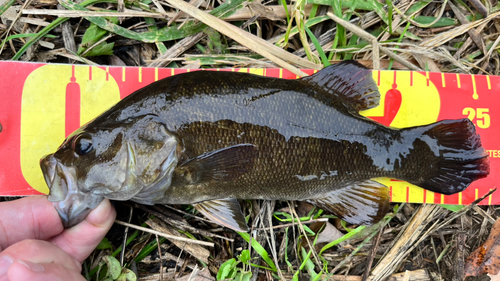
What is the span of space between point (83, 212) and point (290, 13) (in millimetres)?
2350

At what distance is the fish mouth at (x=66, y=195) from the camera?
82.5 inches

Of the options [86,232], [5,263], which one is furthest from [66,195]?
[5,263]

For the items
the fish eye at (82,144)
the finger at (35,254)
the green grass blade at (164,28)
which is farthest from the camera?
the green grass blade at (164,28)

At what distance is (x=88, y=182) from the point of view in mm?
2062

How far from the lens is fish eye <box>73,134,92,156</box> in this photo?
6.77 ft

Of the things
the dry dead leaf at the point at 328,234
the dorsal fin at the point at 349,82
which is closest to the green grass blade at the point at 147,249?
the dry dead leaf at the point at 328,234

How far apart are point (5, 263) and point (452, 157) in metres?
3.02

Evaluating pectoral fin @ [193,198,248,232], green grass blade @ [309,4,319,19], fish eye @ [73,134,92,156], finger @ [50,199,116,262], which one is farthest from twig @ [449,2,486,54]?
finger @ [50,199,116,262]

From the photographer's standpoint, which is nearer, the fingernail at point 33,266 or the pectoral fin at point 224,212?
the fingernail at point 33,266

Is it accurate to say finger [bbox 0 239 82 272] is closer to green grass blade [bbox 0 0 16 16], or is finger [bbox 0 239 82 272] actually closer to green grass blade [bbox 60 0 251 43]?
green grass blade [bbox 60 0 251 43]

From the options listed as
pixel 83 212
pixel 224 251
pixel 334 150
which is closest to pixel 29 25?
pixel 83 212

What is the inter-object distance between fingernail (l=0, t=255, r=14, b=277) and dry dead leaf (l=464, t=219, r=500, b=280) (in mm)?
3242

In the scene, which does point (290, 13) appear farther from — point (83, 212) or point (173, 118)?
point (83, 212)

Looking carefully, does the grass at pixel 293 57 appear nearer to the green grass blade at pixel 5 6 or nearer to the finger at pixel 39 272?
the green grass blade at pixel 5 6
